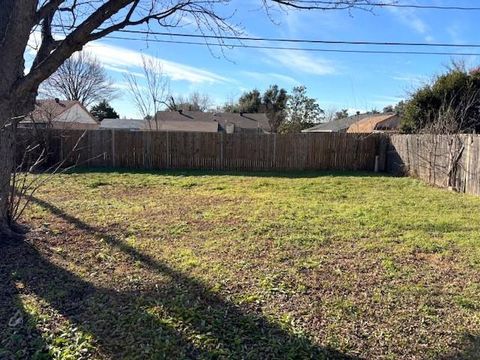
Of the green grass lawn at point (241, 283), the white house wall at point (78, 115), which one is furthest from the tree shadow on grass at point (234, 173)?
the white house wall at point (78, 115)

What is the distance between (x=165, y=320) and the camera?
2906mm

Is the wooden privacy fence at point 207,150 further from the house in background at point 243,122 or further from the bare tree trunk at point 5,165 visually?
the house in background at point 243,122

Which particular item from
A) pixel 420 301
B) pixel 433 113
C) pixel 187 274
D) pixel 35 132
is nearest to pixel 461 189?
pixel 433 113

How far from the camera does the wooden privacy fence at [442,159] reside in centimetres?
948

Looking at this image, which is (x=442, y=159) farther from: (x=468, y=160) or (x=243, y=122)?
(x=243, y=122)

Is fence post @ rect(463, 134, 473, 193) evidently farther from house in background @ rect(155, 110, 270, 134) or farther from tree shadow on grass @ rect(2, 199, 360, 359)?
house in background @ rect(155, 110, 270, 134)

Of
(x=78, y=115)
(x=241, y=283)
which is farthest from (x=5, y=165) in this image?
(x=78, y=115)

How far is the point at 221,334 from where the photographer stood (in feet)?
9.01

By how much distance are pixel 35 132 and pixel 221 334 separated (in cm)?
1328

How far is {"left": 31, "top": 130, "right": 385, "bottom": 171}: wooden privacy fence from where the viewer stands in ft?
47.5

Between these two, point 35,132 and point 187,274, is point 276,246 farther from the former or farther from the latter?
point 35,132

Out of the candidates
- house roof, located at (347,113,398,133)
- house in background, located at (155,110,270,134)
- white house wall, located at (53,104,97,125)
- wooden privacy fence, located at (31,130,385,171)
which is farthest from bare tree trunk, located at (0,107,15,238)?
house in background, located at (155,110,270,134)

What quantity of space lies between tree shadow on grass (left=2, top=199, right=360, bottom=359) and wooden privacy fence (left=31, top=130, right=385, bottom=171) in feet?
35.0

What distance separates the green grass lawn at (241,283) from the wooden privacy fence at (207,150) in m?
7.38
